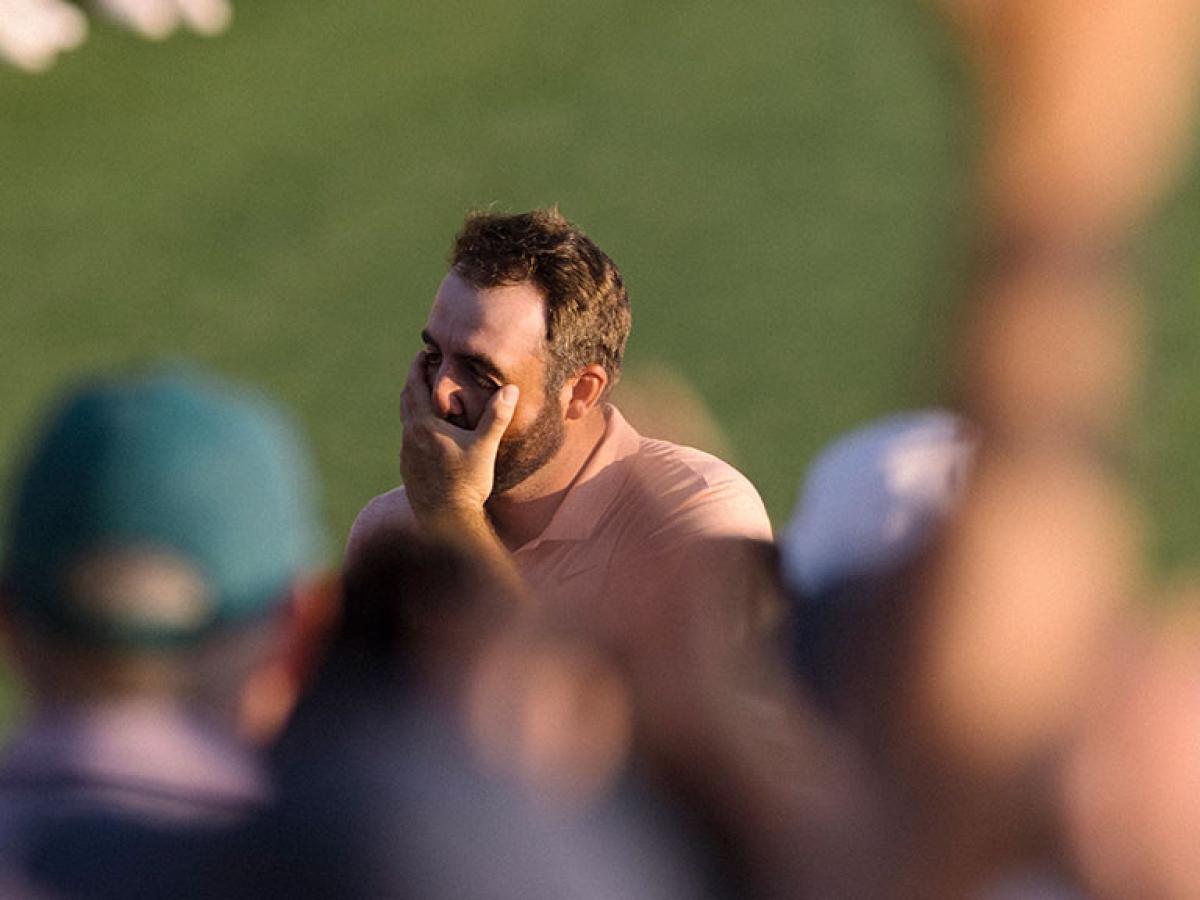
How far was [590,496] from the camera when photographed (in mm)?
2941

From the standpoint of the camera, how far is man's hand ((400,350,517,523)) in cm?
284

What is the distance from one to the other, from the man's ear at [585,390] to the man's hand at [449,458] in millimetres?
126

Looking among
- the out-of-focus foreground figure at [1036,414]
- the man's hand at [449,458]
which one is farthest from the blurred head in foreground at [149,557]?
the man's hand at [449,458]

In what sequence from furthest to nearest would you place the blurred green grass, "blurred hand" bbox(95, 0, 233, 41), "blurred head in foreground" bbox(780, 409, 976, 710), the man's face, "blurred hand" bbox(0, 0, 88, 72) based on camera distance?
"blurred hand" bbox(95, 0, 233, 41), "blurred hand" bbox(0, 0, 88, 72), the blurred green grass, the man's face, "blurred head in foreground" bbox(780, 409, 976, 710)

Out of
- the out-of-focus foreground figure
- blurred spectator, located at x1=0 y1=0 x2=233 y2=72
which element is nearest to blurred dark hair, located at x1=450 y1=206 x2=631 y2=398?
the out-of-focus foreground figure

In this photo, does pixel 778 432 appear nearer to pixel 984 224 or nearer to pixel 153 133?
pixel 153 133

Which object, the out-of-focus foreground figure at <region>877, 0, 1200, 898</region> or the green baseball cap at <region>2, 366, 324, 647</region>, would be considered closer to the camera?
the out-of-focus foreground figure at <region>877, 0, 1200, 898</region>

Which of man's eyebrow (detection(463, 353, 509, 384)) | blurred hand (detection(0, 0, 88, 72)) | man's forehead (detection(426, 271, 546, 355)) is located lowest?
man's eyebrow (detection(463, 353, 509, 384))

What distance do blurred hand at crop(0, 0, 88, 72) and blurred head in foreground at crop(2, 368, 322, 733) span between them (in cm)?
615

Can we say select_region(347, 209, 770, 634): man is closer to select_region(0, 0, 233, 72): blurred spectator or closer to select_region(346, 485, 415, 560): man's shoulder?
select_region(346, 485, 415, 560): man's shoulder

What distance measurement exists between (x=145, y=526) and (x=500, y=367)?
1.37 m

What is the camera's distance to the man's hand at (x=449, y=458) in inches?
112

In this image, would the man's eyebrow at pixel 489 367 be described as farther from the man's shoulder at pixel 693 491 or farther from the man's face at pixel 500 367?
the man's shoulder at pixel 693 491

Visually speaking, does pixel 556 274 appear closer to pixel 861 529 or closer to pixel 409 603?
Answer: pixel 861 529
